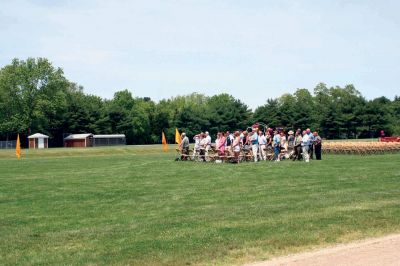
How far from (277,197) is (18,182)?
1151 centimetres

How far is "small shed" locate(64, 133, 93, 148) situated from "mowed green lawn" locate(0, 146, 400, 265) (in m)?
75.6

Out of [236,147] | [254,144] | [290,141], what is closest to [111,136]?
[290,141]

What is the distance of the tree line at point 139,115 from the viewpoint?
90.5 metres

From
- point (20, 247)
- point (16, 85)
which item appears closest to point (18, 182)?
point (20, 247)

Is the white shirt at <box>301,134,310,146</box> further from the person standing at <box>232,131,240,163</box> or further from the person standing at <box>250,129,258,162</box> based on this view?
the person standing at <box>232,131,240,163</box>

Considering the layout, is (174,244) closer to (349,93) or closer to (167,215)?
(167,215)

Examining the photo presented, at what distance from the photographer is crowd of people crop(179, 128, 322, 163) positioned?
30281 millimetres

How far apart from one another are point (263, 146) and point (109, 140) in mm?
71219

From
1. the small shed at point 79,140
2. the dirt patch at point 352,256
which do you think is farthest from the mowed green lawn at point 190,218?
the small shed at point 79,140

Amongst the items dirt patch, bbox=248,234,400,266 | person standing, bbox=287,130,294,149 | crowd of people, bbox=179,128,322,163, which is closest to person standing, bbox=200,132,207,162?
crowd of people, bbox=179,128,322,163

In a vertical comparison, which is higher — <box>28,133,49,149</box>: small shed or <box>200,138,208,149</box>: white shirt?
<box>28,133,49,149</box>: small shed

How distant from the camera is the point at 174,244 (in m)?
9.22

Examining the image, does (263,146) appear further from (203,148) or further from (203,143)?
(203,148)

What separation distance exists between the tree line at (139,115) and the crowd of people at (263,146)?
5769 cm
